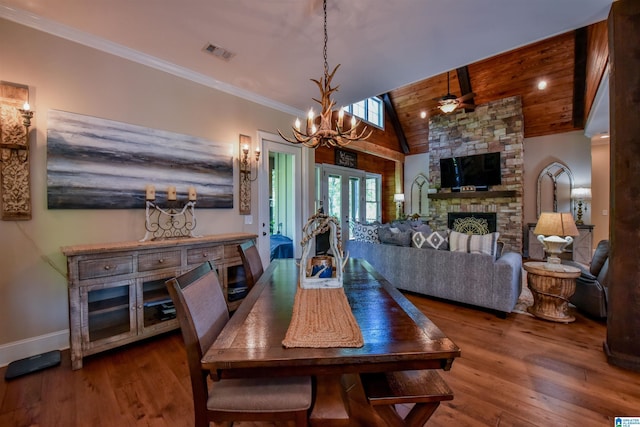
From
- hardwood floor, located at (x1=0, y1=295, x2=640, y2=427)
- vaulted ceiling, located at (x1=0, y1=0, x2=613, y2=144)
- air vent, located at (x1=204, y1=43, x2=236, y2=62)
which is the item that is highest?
air vent, located at (x1=204, y1=43, x2=236, y2=62)

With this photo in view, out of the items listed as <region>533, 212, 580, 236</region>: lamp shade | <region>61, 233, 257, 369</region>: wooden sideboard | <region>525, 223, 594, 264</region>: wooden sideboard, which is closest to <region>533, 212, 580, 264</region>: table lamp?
<region>533, 212, 580, 236</region>: lamp shade

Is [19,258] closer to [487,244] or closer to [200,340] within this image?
[200,340]

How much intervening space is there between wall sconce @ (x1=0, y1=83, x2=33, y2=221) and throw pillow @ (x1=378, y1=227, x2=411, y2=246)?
3756mm

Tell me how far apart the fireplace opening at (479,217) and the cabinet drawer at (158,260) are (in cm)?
688

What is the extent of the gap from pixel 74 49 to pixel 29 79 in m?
0.45

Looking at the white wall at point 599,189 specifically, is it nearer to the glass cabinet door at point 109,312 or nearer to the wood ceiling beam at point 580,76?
the wood ceiling beam at point 580,76

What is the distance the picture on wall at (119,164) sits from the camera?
7.53ft

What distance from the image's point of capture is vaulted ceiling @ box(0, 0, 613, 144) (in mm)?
2088

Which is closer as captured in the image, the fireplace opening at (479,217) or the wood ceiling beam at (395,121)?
the fireplace opening at (479,217)

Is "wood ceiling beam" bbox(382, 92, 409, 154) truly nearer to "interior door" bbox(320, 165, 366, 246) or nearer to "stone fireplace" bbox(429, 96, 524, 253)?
"stone fireplace" bbox(429, 96, 524, 253)

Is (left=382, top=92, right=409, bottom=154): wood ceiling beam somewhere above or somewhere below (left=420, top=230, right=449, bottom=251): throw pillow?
above

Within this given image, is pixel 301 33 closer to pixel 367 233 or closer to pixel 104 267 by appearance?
pixel 104 267

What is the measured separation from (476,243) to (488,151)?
4.69 metres

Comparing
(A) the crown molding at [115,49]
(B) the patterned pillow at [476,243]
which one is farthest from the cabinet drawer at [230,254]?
(B) the patterned pillow at [476,243]
